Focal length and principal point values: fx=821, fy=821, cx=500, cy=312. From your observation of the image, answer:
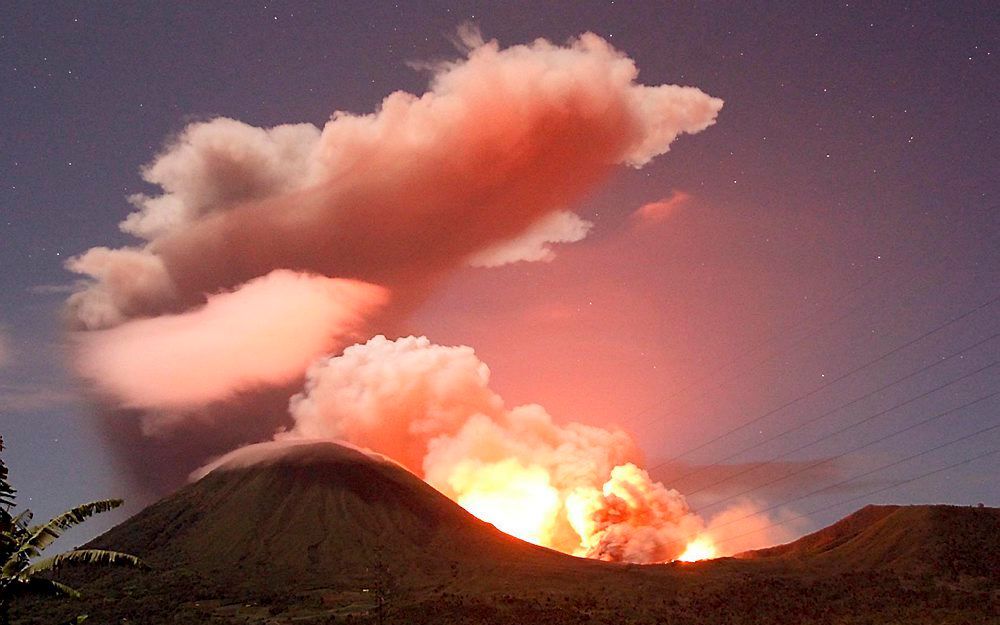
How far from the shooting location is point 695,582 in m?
170

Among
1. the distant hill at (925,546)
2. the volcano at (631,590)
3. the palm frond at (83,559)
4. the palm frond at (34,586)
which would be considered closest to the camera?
the palm frond at (83,559)

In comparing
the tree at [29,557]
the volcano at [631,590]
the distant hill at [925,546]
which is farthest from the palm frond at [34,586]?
the distant hill at [925,546]

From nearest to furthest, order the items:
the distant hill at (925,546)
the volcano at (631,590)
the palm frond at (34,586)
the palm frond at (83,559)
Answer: the palm frond at (83,559)
the palm frond at (34,586)
the volcano at (631,590)
the distant hill at (925,546)

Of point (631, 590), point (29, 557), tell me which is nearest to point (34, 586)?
point (29, 557)

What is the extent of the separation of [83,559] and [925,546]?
582ft

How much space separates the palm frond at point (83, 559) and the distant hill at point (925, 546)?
164m

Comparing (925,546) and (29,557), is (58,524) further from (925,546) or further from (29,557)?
(925,546)

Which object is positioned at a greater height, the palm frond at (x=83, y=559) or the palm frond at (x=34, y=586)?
the palm frond at (x=83, y=559)

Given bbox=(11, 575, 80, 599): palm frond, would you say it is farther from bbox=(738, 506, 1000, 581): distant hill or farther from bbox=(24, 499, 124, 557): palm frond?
bbox=(738, 506, 1000, 581): distant hill

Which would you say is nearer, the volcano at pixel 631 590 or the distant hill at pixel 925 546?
the volcano at pixel 631 590

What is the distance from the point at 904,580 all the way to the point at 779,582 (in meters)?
22.6

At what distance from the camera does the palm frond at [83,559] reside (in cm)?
2722

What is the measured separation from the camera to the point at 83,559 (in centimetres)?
2883

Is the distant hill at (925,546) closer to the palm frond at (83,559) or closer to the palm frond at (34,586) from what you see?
the palm frond at (83,559)
